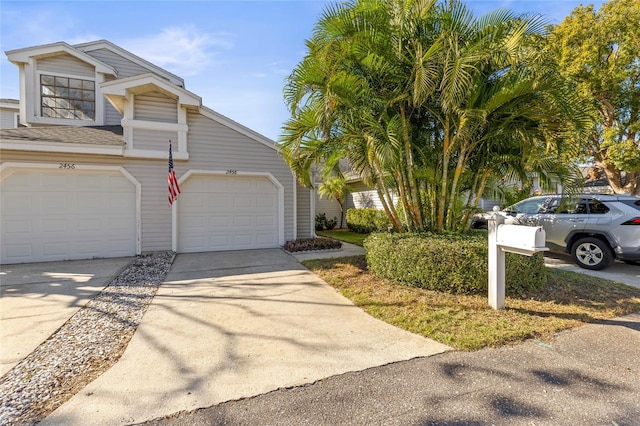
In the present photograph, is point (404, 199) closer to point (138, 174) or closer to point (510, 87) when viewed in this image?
point (510, 87)

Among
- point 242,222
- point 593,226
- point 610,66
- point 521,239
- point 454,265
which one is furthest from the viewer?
point 610,66

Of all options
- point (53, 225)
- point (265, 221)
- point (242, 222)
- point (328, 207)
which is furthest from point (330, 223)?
point (53, 225)

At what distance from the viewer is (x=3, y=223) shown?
662 centimetres

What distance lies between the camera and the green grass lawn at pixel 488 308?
10.7ft

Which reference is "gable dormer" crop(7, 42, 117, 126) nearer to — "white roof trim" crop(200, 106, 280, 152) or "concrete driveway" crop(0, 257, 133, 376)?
"white roof trim" crop(200, 106, 280, 152)

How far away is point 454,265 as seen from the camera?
4.48 m

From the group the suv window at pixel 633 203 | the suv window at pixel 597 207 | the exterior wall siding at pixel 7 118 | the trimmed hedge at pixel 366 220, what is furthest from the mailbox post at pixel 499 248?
the exterior wall siding at pixel 7 118

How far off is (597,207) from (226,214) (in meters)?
9.08

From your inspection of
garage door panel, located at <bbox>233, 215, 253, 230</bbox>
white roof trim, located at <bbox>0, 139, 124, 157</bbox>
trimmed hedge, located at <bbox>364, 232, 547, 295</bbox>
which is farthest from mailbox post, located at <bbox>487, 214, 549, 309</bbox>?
white roof trim, located at <bbox>0, 139, 124, 157</bbox>

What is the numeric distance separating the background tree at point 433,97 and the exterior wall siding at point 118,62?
8291 millimetres

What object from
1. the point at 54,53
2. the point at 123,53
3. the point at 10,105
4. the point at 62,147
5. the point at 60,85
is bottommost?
the point at 62,147

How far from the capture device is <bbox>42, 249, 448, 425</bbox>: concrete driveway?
2.24 meters

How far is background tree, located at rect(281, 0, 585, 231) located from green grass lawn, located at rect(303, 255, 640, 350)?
5.58 feet

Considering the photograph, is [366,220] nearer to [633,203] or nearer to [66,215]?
[633,203]
